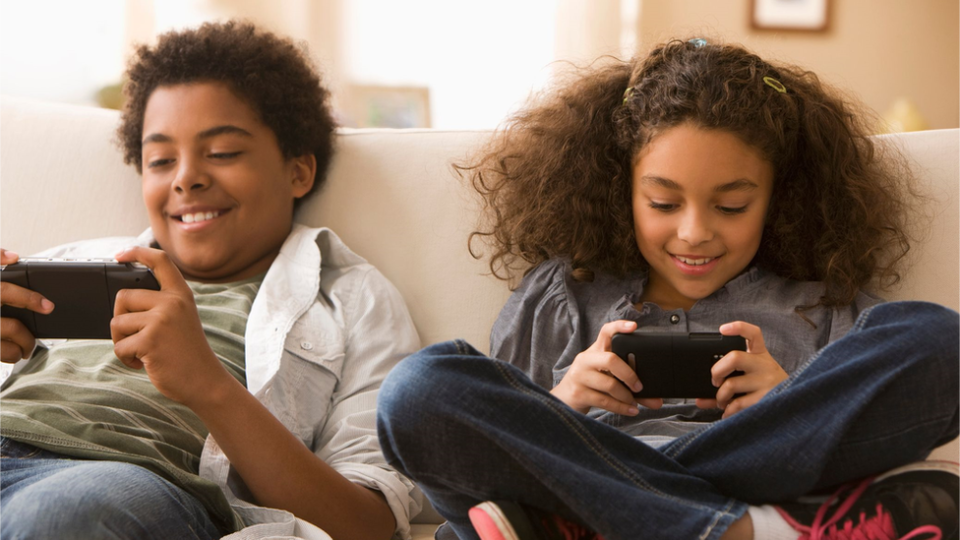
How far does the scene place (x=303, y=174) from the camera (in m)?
1.48

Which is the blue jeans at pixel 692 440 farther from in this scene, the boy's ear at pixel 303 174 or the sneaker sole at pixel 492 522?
the boy's ear at pixel 303 174

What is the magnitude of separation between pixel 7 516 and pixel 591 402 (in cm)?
64

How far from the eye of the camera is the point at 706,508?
2.84 ft

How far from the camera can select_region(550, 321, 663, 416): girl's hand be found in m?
1.07

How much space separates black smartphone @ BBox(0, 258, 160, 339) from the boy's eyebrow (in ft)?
1.26

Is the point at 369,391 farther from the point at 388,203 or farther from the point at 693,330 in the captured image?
the point at 693,330

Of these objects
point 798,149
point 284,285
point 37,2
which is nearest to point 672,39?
point 798,149

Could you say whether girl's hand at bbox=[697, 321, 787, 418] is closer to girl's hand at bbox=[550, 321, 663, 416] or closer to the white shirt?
girl's hand at bbox=[550, 321, 663, 416]

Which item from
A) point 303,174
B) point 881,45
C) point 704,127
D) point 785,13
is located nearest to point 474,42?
point 785,13

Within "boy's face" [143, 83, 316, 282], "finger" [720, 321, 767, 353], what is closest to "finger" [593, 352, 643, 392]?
"finger" [720, 321, 767, 353]

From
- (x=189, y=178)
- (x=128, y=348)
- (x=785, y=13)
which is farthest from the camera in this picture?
(x=785, y=13)

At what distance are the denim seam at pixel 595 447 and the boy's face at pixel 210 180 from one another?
0.63 m

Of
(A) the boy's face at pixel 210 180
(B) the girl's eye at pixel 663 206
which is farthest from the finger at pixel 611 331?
(A) the boy's face at pixel 210 180

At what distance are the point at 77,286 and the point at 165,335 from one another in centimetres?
14
